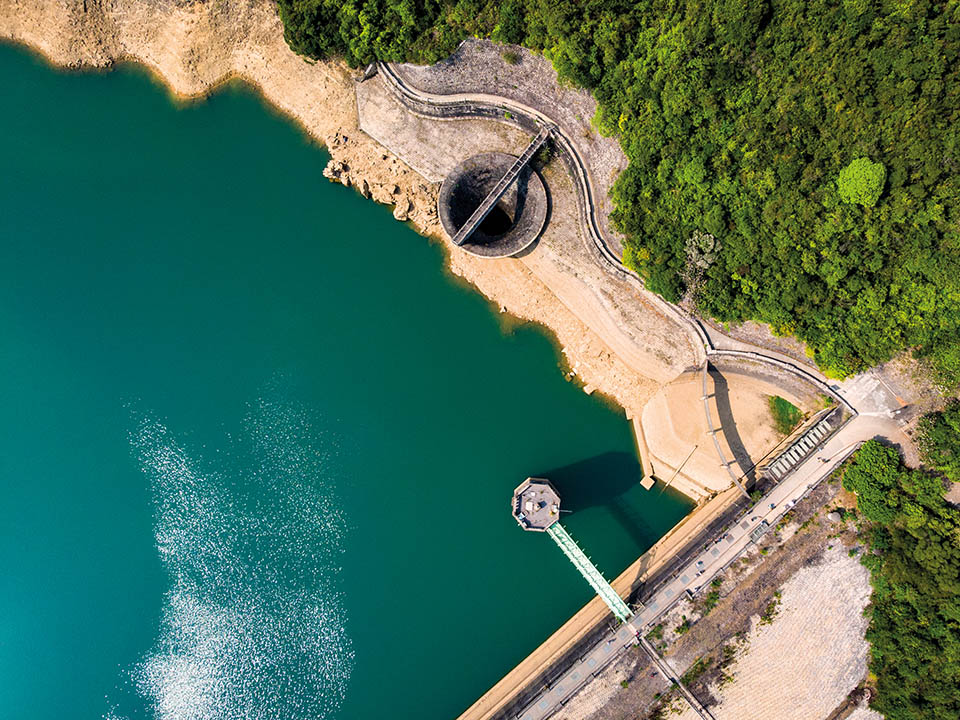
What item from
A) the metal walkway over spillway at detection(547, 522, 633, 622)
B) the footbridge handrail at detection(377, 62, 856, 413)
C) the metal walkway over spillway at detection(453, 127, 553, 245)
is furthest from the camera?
the footbridge handrail at detection(377, 62, 856, 413)

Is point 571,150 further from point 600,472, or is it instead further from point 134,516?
point 134,516

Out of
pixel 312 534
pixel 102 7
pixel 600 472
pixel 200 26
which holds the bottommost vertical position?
pixel 600 472

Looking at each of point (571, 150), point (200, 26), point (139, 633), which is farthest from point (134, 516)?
point (571, 150)

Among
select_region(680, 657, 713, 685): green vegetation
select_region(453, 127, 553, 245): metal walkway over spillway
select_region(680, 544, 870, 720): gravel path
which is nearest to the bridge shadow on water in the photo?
select_region(680, 657, 713, 685): green vegetation

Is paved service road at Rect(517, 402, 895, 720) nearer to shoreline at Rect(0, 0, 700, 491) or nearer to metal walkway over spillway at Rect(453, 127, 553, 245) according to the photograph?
shoreline at Rect(0, 0, 700, 491)

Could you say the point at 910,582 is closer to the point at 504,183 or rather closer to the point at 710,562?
the point at 710,562

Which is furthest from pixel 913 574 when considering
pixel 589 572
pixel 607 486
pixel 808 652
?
pixel 589 572

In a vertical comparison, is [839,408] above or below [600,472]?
below
